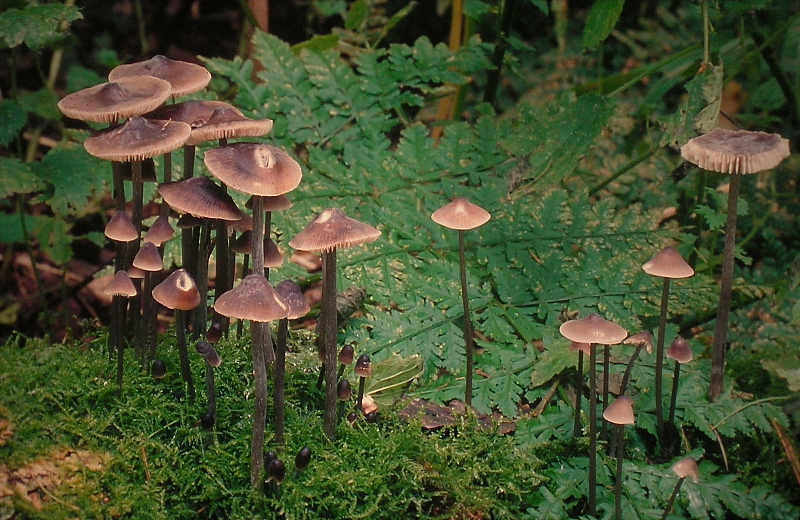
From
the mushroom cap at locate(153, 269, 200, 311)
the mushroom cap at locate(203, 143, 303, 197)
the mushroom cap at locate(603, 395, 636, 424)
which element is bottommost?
the mushroom cap at locate(603, 395, 636, 424)

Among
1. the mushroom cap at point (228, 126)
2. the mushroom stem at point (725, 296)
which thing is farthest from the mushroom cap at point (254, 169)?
the mushroom stem at point (725, 296)

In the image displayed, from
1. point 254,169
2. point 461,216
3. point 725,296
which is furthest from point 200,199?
point 725,296

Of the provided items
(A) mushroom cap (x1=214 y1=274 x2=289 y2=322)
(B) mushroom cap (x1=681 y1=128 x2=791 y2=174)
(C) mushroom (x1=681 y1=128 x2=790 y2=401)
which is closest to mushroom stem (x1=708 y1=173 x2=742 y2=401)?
(C) mushroom (x1=681 y1=128 x2=790 y2=401)

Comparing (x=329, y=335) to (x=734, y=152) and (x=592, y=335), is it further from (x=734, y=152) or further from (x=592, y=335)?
(x=734, y=152)

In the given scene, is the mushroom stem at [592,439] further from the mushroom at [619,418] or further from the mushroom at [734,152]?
the mushroom at [734,152]

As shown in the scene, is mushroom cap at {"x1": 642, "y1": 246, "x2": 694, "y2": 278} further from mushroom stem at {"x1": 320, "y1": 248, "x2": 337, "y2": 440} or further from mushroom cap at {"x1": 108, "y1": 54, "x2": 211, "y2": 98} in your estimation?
mushroom cap at {"x1": 108, "y1": 54, "x2": 211, "y2": 98}

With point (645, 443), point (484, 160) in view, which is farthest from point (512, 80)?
point (645, 443)

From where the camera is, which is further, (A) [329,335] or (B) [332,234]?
(A) [329,335]
